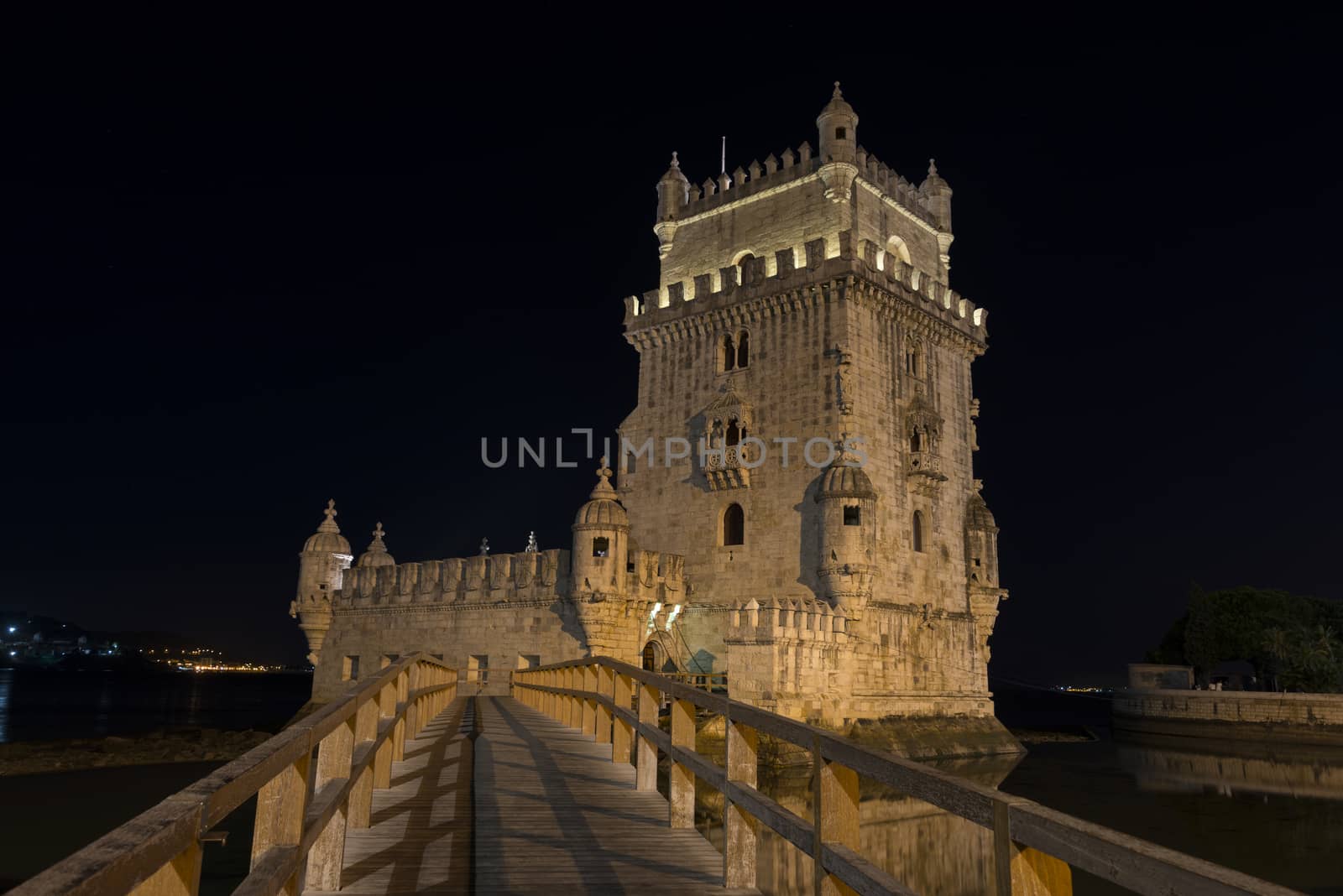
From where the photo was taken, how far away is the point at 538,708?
72.9 ft

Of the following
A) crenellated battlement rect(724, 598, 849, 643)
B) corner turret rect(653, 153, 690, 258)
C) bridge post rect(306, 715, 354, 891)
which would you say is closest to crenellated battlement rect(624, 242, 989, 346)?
corner turret rect(653, 153, 690, 258)

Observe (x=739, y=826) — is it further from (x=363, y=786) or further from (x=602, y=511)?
(x=602, y=511)

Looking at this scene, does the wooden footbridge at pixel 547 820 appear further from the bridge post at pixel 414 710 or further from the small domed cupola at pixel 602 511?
the small domed cupola at pixel 602 511

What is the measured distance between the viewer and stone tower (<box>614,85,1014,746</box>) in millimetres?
27844

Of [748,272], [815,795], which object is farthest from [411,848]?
[748,272]

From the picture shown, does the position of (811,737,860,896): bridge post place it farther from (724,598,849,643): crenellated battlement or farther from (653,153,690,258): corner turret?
(653,153,690,258): corner turret

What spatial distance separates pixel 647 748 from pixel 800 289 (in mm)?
22522

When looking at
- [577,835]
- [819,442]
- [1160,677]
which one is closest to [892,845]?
[819,442]

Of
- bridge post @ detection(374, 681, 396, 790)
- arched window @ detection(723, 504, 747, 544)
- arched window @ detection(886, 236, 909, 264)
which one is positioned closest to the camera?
bridge post @ detection(374, 681, 396, 790)

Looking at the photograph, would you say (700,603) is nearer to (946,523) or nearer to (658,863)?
(946,523)

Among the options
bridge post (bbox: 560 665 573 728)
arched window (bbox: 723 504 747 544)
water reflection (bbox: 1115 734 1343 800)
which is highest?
arched window (bbox: 723 504 747 544)

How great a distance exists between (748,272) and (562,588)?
11957 mm

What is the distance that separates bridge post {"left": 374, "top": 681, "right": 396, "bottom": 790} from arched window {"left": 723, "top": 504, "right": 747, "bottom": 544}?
21529 mm

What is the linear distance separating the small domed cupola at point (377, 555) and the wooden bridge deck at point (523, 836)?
31.2 m
